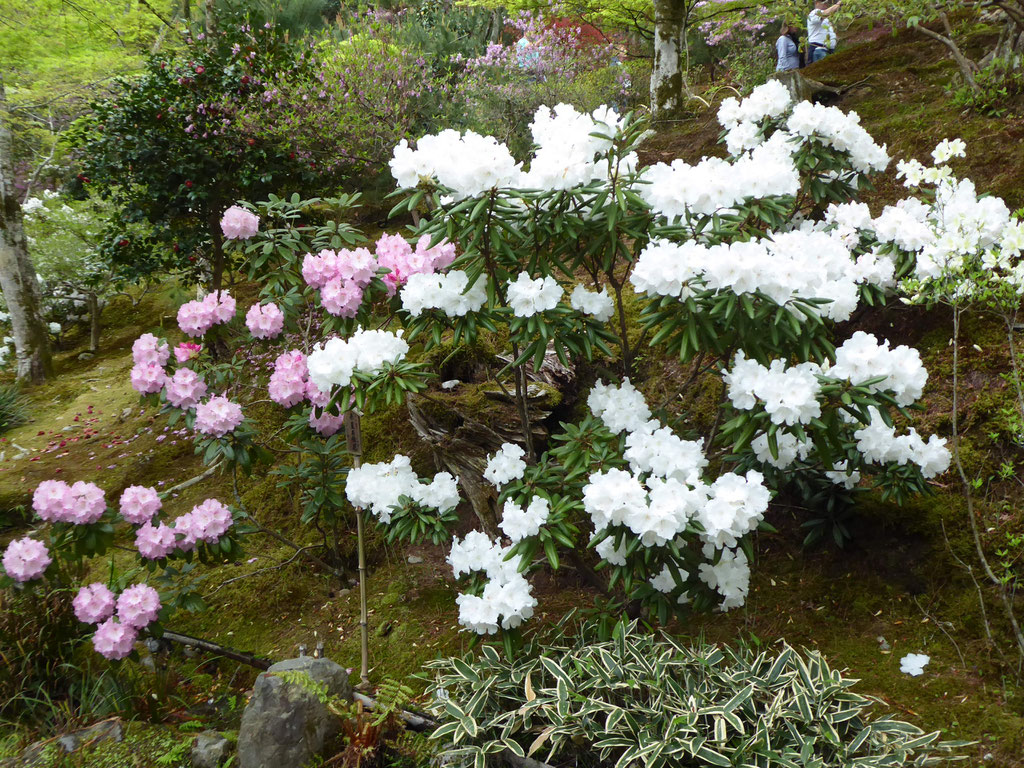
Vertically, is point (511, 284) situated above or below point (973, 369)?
above

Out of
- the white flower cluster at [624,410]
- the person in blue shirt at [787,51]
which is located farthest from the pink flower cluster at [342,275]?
the person in blue shirt at [787,51]

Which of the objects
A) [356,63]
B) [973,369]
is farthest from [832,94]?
[356,63]

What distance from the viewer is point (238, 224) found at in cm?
303

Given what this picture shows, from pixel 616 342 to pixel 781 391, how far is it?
29.0 inches

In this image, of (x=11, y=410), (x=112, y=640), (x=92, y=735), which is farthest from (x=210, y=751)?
(x=11, y=410)

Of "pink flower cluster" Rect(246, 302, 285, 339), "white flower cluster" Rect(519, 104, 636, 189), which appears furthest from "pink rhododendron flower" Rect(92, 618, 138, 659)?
"white flower cluster" Rect(519, 104, 636, 189)

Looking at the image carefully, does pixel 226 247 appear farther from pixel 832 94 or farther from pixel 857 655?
pixel 832 94

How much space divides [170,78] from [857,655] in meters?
5.93

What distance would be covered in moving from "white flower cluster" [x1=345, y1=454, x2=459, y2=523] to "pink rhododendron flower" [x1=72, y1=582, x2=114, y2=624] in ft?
4.21

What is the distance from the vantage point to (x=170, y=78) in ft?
17.6

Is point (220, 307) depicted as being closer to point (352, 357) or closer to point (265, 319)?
point (265, 319)

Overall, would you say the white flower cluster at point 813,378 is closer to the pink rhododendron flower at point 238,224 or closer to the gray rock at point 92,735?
the pink rhododendron flower at point 238,224

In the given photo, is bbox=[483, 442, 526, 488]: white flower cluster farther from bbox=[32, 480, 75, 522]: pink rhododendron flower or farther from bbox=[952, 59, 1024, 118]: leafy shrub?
bbox=[952, 59, 1024, 118]: leafy shrub

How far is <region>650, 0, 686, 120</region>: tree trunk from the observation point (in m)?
5.61
